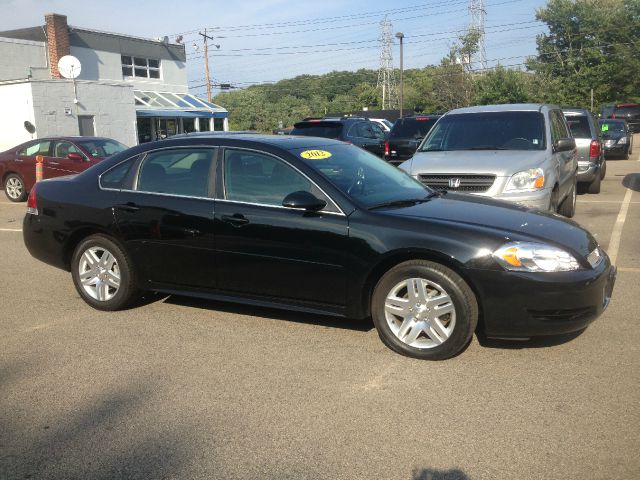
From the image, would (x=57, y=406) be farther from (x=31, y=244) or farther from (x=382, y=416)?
(x=31, y=244)

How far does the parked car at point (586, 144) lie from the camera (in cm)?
1262

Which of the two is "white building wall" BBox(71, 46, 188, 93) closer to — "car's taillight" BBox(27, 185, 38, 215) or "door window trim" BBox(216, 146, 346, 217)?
"car's taillight" BBox(27, 185, 38, 215)

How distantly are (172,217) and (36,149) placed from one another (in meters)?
10.7

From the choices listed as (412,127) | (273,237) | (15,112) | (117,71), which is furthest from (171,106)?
(273,237)

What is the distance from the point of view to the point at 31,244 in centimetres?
612

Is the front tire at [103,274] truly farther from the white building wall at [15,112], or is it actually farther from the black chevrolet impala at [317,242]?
the white building wall at [15,112]

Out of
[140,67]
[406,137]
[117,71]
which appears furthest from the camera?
[140,67]

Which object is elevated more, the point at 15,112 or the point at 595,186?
the point at 15,112

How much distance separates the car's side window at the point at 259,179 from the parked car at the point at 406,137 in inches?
372

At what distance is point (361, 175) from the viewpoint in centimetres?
525

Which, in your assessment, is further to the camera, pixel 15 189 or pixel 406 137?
pixel 406 137

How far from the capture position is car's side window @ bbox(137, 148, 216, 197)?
526 centimetres

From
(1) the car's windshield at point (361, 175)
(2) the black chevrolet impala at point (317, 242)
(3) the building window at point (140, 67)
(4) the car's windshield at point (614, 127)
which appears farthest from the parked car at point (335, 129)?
(3) the building window at point (140, 67)

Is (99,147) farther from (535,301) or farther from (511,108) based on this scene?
(535,301)
